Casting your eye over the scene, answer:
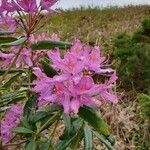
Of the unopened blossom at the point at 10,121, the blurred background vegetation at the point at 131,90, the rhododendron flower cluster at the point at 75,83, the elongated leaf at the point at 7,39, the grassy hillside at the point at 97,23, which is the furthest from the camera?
the grassy hillside at the point at 97,23

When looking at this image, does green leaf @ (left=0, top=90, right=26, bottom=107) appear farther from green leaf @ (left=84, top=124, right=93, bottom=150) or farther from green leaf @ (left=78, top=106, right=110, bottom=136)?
green leaf @ (left=78, top=106, right=110, bottom=136)

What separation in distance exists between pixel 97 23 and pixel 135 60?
557cm

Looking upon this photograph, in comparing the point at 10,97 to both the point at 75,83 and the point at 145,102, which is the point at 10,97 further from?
the point at 145,102

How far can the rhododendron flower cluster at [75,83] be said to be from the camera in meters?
1.89

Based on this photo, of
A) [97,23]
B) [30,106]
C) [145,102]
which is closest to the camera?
[30,106]

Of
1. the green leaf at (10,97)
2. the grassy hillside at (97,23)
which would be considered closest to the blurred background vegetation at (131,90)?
the grassy hillside at (97,23)

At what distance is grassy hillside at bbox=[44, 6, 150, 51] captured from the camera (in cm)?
917

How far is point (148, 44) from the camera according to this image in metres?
5.99

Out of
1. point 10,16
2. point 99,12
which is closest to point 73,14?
point 99,12

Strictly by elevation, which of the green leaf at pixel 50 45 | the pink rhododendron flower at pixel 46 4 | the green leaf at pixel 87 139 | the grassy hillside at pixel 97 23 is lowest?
the grassy hillside at pixel 97 23

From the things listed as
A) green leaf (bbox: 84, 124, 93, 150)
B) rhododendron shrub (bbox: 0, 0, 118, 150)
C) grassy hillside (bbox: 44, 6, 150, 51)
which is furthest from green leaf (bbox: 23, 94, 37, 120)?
grassy hillside (bbox: 44, 6, 150, 51)

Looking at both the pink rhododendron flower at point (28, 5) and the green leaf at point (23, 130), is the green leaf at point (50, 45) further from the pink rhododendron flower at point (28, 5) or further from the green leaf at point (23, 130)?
the green leaf at point (23, 130)

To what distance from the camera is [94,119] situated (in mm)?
1999

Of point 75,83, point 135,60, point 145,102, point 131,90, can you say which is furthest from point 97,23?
point 75,83
